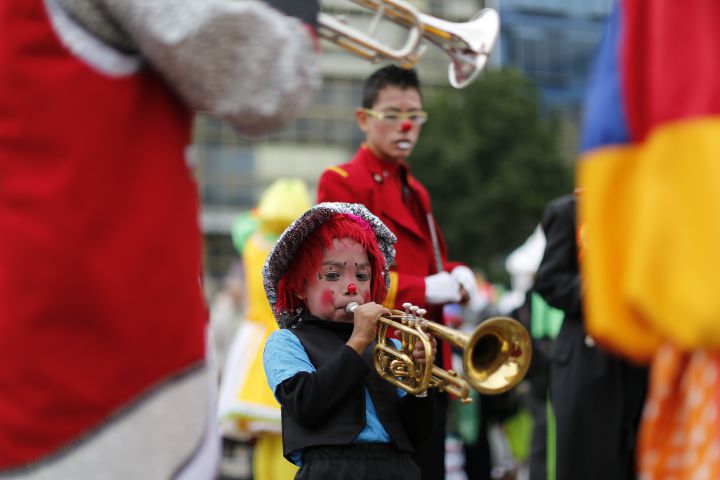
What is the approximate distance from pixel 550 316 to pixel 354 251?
388cm

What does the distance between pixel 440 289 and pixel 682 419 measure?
216cm

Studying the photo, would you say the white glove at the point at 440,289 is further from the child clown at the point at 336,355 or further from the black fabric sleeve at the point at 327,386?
the black fabric sleeve at the point at 327,386

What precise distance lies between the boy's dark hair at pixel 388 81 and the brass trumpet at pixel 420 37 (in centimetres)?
45

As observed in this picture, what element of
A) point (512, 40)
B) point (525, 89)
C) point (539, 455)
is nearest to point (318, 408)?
point (539, 455)

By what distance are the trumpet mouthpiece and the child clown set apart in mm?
14

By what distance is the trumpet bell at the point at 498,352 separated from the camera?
3088 millimetres

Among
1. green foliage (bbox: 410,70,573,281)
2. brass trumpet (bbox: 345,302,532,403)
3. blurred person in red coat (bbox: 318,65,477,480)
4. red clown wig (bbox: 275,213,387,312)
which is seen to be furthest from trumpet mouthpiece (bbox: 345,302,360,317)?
green foliage (bbox: 410,70,573,281)

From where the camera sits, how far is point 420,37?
2924 millimetres

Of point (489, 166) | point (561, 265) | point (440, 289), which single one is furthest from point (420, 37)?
point (489, 166)

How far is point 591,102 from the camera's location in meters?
1.96

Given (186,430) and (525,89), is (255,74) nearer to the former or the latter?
(186,430)

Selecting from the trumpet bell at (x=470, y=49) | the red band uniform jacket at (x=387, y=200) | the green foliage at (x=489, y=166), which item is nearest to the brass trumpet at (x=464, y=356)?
the red band uniform jacket at (x=387, y=200)

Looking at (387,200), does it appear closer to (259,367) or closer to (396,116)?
(396,116)

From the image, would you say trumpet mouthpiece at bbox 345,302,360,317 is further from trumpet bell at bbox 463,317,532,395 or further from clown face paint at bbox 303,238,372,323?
trumpet bell at bbox 463,317,532,395
